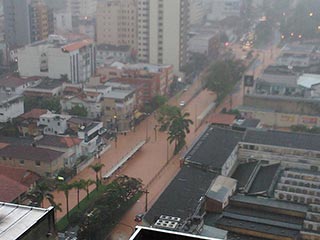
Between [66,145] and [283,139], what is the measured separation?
7031 mm

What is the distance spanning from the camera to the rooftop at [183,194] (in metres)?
12.7

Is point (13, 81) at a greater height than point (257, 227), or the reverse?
point (13, 81)

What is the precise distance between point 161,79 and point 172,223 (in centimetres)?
1416

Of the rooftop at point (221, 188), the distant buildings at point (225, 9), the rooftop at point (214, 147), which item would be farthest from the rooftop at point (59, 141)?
the distant buildings at point (225, 9)

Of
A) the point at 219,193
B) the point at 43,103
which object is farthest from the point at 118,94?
the point at 219,193

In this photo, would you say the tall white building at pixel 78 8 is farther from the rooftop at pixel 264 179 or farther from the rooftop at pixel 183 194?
the rooftop at pixel 183 194

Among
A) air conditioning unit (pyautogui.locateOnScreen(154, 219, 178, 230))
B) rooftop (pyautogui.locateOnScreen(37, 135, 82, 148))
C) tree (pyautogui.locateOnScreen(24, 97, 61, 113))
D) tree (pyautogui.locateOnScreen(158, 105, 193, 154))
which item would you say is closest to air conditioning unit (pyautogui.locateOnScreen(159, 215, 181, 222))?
air conditioning unit (pyautogui.locateOnScreen(154, 219, 178, 230))

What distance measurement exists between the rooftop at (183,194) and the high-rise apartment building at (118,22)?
60.0ft

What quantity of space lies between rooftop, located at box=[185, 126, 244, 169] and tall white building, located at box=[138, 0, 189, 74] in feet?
35.9

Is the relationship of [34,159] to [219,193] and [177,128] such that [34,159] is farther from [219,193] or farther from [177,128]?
[219,193]

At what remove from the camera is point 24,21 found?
31484 mm

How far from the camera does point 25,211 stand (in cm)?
437

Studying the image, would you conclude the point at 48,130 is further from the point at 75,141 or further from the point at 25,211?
the point at 25,211

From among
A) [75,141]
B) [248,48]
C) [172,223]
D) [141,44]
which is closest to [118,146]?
[75,141]
